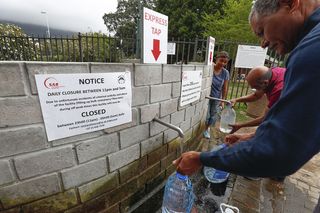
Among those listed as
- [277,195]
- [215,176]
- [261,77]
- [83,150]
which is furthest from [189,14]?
[83,150]

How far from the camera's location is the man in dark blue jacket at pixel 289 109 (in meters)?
0.78

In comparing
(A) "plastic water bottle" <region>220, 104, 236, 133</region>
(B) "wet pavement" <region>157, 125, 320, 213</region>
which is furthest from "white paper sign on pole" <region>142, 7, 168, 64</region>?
(A) "plastic water bottle" <region>220, 104, 236, 133</region>

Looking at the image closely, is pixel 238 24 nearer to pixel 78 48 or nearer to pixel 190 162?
pixel 78 48

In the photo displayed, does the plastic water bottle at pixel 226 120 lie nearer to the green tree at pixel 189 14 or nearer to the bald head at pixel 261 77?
the bald head at pixel 261 77

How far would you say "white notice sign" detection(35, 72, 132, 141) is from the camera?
1.54m

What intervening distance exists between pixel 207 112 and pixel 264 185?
213cm

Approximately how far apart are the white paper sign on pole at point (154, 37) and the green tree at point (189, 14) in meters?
19.3

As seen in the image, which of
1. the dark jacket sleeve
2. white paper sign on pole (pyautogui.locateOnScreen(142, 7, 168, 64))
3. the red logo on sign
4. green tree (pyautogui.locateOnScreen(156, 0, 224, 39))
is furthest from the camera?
green tree (pyautogui.locateOnScreen(156, 0, 224, 39))

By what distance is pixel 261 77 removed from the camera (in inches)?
112

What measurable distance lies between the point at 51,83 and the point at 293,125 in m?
1.60

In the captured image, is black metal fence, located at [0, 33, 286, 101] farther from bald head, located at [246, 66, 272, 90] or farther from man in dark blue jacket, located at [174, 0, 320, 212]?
man in dark blue jacket, located at [174, 0, 320, 212]

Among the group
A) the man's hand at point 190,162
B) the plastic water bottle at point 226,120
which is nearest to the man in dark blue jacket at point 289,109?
the man's hand at point 190,162

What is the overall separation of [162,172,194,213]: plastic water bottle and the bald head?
5.83 feet

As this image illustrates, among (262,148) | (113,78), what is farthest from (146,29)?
(262,148)
